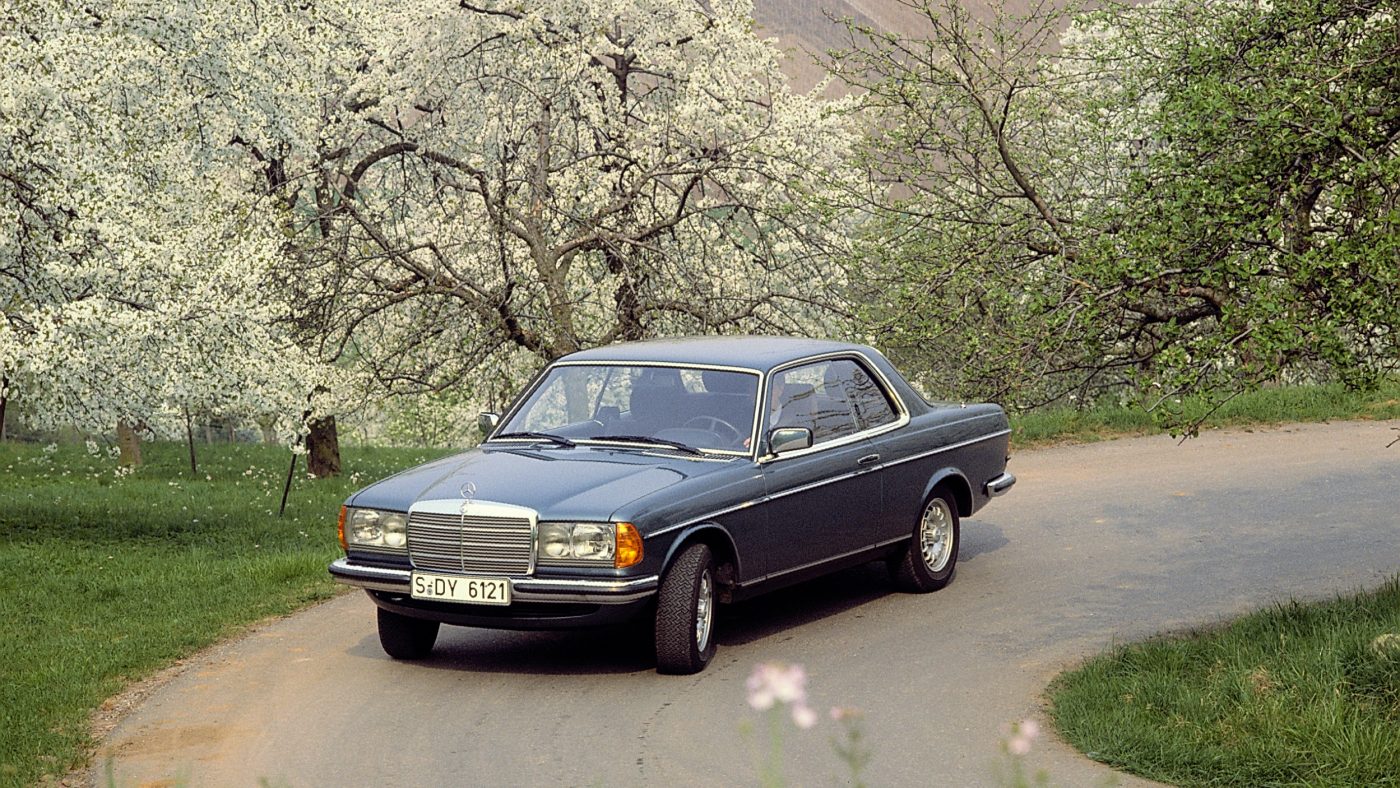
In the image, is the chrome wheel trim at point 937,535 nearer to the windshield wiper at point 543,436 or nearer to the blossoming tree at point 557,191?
the windshield wiper at point 543,436

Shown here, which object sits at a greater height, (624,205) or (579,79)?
(579,79)

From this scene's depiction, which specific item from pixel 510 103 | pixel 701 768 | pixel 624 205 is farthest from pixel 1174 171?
pixel 510 103

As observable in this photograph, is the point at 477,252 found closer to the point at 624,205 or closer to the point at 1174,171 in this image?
the point at 624,205

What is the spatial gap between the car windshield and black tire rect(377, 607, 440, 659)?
1.34 m

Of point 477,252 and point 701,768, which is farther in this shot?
point 477,252

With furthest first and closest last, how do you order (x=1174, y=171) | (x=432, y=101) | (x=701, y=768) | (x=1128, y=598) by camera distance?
(x=432, y=101) < (x=1128, y=598) < (x=1174, y=171) < (x=701, y=768)

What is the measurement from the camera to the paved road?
279 inches

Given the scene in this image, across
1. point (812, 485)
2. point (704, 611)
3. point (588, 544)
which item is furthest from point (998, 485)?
point (588, 544)

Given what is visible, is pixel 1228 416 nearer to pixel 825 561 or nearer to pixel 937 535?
pixel 937 535

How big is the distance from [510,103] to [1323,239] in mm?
15954

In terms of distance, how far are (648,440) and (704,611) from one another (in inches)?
45.2

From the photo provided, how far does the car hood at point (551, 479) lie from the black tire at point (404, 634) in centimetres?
72

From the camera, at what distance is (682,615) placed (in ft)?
27.9

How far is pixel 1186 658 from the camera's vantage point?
8250 mm
